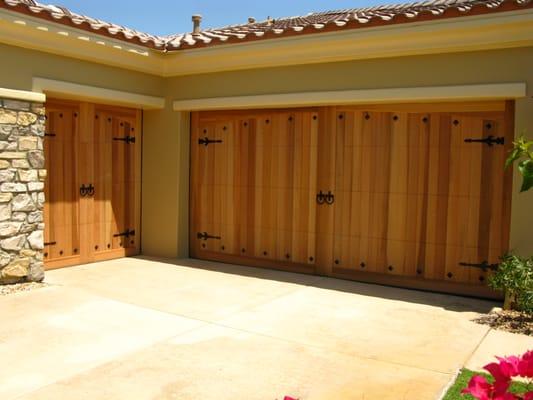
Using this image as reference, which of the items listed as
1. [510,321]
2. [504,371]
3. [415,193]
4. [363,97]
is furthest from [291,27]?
[504,371]

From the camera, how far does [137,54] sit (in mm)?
8797

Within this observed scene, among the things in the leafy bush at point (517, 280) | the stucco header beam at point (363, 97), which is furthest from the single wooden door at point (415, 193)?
the leafy bush at point (517, 280)

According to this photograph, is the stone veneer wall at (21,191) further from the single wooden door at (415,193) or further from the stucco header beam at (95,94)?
the single wooden door at (415,193)

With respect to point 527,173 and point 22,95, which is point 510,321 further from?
point 22,95

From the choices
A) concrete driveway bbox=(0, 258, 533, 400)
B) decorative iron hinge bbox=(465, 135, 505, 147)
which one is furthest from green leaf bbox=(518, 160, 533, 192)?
decorative iron hinge bbox=(465, 135, 505, 147)

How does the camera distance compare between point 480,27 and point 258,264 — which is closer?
point 480,27

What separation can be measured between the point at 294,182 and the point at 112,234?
129 inches

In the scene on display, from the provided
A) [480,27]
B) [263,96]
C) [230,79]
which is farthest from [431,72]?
[230,79]

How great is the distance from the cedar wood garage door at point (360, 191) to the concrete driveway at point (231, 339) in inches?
20.2

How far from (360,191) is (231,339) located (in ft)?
11.4

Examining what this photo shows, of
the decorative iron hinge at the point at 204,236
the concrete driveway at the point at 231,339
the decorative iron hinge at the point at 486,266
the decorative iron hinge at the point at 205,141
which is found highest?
the decorative iron hinge at the point at 205,141

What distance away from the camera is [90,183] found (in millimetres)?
8969

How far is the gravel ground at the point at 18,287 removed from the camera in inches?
277

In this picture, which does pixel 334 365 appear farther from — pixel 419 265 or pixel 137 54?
pixel 137 54
